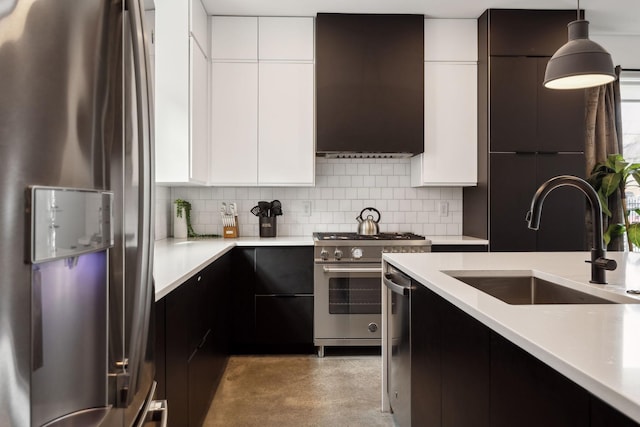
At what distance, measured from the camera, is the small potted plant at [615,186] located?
3553mm

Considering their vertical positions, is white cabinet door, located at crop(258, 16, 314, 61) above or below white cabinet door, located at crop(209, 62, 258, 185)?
→ above

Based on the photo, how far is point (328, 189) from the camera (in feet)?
13.0

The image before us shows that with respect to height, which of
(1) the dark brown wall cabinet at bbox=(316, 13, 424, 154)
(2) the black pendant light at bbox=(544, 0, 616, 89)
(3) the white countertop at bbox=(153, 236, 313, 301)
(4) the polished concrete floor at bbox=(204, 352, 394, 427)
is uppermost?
(1) the dark brown wall cabinet at bbox=(316, 13, 424, 154)

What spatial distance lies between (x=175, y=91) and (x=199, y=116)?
0.82ft

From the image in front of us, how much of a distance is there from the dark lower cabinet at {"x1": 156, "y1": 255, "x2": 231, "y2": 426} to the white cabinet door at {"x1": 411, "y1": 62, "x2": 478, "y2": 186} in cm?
193

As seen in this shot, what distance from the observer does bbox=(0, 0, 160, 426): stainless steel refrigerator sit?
0.55 meters

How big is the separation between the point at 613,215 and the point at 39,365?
4242 millimetres

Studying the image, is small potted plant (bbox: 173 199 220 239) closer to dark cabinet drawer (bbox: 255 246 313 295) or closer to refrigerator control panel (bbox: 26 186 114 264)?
dark cabinet drawer (bbox: 255 246 313 295)

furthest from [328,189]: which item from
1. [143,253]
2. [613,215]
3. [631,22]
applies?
[143,253]

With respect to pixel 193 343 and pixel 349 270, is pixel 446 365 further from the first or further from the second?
pixel 349 270

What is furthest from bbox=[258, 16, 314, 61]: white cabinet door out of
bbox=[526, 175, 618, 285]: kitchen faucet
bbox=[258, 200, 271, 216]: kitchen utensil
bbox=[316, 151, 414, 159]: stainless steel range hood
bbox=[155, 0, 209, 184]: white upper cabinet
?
bbox=[526, 175, 618, 285]: kitchen faucet

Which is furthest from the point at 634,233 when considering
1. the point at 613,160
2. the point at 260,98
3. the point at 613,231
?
the point at 260,98

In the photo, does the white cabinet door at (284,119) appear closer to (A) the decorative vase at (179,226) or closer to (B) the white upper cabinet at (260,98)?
(B) the white upper cabinet at (260,98)

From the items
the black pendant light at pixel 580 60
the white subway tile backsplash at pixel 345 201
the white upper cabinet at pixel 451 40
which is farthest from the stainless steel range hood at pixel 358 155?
the black pendant light at pixel 580 60
